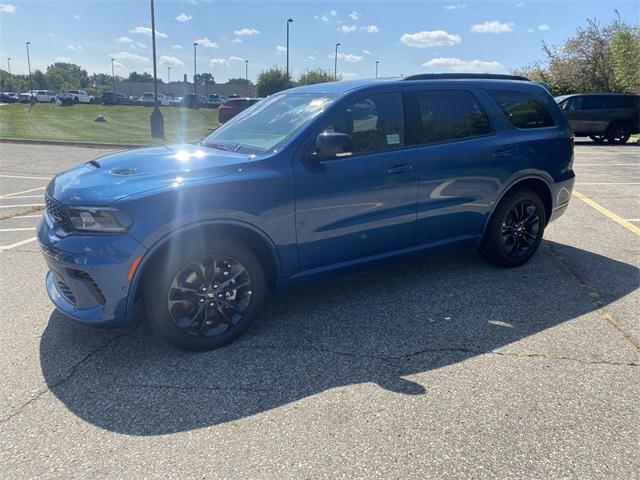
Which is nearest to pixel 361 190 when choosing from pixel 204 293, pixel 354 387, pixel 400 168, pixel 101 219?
pixel 400 168

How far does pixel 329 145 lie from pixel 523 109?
8.36 feet

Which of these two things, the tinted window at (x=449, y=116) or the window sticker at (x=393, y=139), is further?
the tinted window at (x=449, y=116)

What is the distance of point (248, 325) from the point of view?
350 centimetres

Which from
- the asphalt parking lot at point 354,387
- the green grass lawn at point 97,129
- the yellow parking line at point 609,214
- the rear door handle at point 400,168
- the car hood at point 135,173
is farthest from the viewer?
the green grass lawn at point 97,129

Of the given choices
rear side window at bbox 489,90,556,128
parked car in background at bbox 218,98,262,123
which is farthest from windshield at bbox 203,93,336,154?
parked car in background at bbox 218,98,262,123

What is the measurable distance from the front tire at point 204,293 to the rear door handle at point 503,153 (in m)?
2.51

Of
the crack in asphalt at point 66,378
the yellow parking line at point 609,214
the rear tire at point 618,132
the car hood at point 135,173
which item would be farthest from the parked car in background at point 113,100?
the crack in asphalt at point 66,378

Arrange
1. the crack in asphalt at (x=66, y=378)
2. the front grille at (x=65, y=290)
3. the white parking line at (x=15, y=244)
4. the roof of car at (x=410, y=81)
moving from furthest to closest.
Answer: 1. the white parking line at (x=15, y=244)
2. the roof of car at (x=410, y=81)
3. the front grille at (x=65, y=290)
4. the crack in asphalt at (x=66, y=378)

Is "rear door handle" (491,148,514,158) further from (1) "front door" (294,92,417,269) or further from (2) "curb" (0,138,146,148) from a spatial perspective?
(2) "curb" (0,138,146,148)

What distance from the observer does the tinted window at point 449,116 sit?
420 cm

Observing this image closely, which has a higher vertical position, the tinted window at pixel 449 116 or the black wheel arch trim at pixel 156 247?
the tinted window at pixel 449 116

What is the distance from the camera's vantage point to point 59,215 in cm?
318

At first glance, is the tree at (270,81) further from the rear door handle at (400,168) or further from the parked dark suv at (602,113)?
the rear door handle at (400,168)

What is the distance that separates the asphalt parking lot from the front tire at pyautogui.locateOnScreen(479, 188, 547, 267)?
278 millimetres
